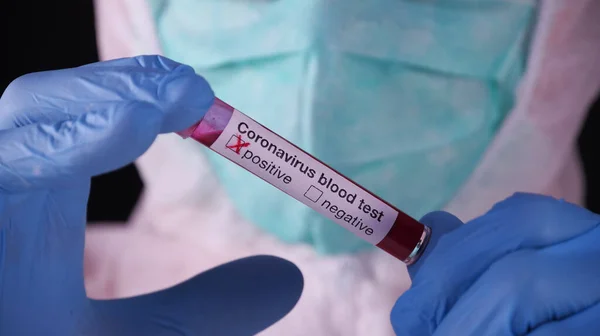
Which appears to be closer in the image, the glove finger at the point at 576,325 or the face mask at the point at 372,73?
the glove finger at the point at 576,325

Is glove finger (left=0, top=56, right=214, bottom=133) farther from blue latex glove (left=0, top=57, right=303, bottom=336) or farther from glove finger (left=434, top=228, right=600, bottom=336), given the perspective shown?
glove finger (left=434, top=228, right=600, bottom=336)

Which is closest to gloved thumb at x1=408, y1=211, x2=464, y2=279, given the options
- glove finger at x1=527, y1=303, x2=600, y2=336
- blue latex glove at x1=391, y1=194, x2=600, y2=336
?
blue latex glove at x1=391, y1=194, x2=600, y2=336

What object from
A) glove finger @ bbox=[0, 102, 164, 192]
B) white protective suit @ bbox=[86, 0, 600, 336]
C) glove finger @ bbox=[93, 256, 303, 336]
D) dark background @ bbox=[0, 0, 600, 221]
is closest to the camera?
glove finger @ bbox=[0, 102, 164, 192]

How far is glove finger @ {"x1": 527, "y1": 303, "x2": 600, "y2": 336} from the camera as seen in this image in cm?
47

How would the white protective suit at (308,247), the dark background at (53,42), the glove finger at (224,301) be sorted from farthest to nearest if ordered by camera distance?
1. the dark background at (53,42)
2. the white protective suit at (308,247)
3. the glove finger at (224,301)

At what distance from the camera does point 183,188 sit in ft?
2.96

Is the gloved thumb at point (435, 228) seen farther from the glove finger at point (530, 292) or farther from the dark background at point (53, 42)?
the dark background at point (53, 42)

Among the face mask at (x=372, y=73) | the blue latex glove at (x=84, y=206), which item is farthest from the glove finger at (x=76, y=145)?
the face mask at (x=372, y=73)

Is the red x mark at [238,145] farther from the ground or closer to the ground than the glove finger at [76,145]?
farther from the ground

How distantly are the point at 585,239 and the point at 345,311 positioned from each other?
375 mm

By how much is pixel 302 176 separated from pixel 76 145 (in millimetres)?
179

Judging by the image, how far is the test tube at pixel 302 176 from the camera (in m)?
0.49

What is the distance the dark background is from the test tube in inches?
25.0

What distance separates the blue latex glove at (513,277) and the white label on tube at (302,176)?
0.20 ft
